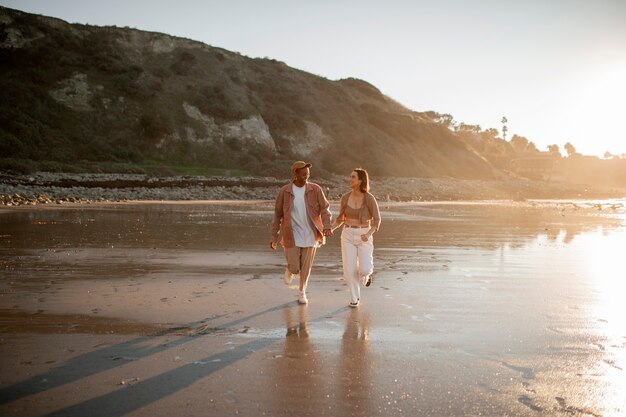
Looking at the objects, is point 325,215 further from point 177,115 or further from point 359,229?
point 177,115

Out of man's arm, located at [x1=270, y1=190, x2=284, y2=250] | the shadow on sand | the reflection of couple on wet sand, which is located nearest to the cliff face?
man's arm, located at [x1=270, y1=190, x2=284, y2=250]

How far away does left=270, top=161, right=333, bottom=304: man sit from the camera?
838 centimetres

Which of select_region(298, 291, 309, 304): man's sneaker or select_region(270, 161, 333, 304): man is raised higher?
select_region(270, 161, 333, 304): man

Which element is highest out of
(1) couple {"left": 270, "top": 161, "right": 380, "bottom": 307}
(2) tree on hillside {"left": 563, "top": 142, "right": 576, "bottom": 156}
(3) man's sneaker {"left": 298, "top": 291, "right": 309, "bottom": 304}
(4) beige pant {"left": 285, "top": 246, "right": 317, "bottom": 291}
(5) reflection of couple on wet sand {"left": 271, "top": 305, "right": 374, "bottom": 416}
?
(2) tree on hillside {"left": 563, "top": 142, "right": 576, "bottom": 156}

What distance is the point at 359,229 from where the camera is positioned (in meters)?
8.41

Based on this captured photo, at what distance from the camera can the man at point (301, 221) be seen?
27.5ft

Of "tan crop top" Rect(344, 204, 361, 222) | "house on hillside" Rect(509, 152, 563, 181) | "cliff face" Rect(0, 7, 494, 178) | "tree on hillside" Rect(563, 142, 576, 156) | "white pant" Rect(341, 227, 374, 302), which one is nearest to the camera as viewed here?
"white pant" Rect(341, 227, 374, 302)

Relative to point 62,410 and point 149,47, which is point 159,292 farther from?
point 149,47

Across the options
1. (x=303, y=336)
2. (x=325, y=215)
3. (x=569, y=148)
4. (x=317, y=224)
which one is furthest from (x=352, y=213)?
(x=569, y=148)

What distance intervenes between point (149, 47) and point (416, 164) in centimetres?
3828

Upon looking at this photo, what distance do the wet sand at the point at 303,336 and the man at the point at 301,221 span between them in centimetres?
67

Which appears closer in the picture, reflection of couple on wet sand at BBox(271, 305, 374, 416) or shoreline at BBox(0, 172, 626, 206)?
reflection of couple on wet sand at BBox(271, 305, 374, 416)

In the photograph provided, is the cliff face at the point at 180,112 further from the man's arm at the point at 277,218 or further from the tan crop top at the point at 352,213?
the tan crop top at the point at 352,213

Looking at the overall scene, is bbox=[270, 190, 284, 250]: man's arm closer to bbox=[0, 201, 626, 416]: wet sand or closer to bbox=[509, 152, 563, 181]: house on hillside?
bbox=[0, 201, 626, 416]: wet sand
